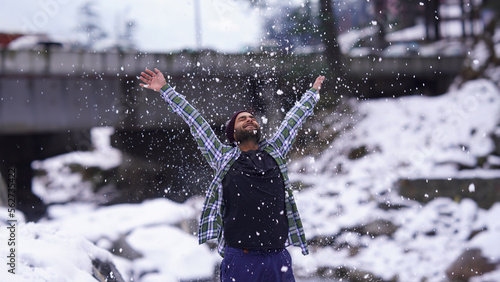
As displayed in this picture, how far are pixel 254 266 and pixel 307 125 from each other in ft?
43.5

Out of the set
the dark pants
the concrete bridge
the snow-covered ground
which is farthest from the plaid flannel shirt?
the concrete bridge

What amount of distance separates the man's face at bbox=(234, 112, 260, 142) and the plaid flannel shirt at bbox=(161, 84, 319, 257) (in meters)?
0.09

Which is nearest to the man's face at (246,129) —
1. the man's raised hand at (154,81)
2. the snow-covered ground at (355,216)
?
the man's raised hand at (154,81)

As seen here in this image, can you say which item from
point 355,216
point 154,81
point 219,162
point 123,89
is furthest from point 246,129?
point 123,89

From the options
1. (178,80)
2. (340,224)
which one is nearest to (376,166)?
(340,224)

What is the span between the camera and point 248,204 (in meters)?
2.99

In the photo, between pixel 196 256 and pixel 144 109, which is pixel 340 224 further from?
pixel 144 109

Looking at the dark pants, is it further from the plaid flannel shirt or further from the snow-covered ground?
the snow-covered ground

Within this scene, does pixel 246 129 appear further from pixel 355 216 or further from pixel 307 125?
pixel 307 125

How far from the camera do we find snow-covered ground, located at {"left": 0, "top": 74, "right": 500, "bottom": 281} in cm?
456

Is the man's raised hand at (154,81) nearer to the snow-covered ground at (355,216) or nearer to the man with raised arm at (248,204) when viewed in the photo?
the man with raised arm at (248,204)

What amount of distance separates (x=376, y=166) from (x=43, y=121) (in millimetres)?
9335

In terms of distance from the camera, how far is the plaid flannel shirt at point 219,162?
3.12 metres

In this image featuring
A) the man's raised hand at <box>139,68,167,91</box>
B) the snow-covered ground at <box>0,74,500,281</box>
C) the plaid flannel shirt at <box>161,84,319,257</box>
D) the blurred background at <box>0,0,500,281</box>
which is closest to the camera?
the plaid flannel shirt at <box>161,84,319,257</box>
